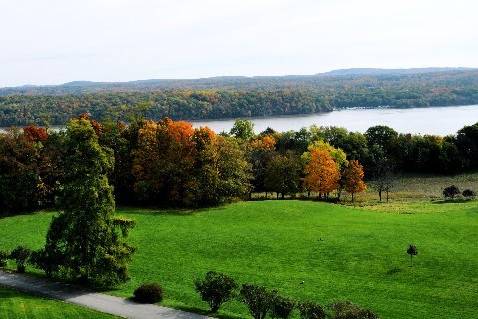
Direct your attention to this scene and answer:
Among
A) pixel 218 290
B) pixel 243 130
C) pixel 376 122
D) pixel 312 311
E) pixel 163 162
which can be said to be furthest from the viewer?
pixel 376 122

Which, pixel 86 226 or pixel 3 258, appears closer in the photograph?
pixel 86 226

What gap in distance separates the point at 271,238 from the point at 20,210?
89.4 ft

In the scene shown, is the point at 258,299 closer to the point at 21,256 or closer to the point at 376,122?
the point at 21,256

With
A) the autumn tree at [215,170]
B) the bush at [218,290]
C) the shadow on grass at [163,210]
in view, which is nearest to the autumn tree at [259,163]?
the autumn tree at [215,170]

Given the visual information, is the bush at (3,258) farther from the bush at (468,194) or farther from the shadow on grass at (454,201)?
the bush at (468,194)

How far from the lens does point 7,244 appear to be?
4216cm

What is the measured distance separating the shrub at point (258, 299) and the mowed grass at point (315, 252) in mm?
2042

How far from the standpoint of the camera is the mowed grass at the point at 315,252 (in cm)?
3100

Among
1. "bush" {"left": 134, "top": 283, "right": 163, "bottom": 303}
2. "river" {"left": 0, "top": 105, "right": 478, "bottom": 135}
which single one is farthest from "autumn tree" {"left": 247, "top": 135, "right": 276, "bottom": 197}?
"river" {"left": 0, "top": 105, "right": 478, "bottom": 135}

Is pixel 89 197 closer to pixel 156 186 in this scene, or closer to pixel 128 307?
pixel 128 307

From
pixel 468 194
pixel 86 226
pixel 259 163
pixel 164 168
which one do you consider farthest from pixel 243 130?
pixel 86 226

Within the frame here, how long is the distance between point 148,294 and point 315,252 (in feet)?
48.6

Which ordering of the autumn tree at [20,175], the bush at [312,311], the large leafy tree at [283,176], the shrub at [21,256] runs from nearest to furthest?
the bush at [312,311], the shrub at [21,256], the autumn tree at [20,175], the large leafy tree at [283,176]

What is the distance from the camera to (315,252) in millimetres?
39562
